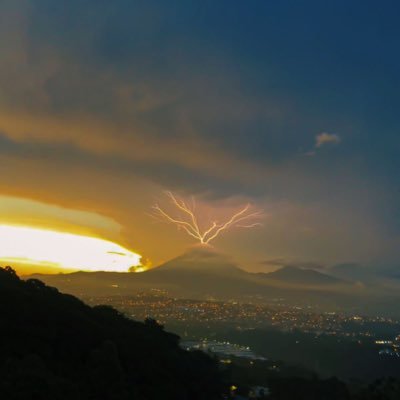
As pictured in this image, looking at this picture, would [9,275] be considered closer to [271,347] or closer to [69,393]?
[69,393]

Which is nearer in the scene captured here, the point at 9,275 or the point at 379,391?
the point at 379,391

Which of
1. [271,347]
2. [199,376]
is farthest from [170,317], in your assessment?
[199,376]

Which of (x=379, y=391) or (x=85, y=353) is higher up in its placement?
(x=85, y=353)

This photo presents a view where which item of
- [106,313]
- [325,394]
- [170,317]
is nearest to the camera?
[106,313]

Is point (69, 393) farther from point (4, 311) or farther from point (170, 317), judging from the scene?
point (170, 317)

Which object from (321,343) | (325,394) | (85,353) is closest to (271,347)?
(321,343)

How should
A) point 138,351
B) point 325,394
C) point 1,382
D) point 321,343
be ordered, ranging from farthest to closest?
point 321,343 → point 325,394 → point 138,351 → point 1,382
